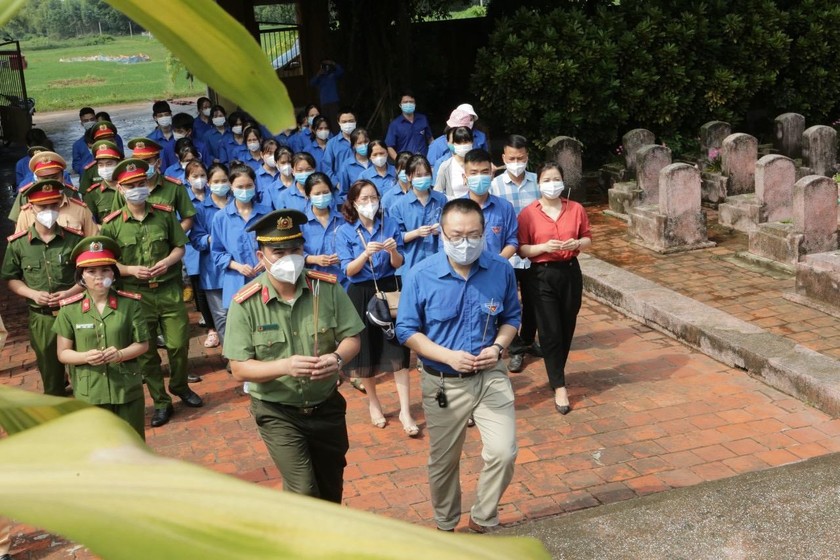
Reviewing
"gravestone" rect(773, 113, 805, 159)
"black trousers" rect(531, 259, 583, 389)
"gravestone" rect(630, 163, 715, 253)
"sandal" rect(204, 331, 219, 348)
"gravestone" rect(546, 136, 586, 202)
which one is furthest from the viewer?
"gravestone" rect(773, 113, 805, 159)

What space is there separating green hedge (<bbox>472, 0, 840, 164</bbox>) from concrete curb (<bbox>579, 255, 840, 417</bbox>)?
4.17 meters

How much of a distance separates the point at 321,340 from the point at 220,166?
4084 mm

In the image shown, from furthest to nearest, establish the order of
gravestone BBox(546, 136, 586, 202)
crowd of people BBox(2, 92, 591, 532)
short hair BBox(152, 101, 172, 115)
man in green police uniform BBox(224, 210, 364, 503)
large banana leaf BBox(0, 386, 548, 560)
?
gravestone BBox(546, 136, 586, 202) < short hair BBox(152, 101, 172, 115) < crowd of people BBox(2, 92, 591, 532) < man in green police uniform BBox(224, 210, 364, 503) < large banana leaf BBox(0, 386, 548, 560)

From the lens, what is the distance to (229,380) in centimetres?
858

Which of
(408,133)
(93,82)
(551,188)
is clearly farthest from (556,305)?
(93,82)

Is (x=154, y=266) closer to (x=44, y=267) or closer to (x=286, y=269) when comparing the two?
(x=44, y=267)

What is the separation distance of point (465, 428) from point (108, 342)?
7.45 ft

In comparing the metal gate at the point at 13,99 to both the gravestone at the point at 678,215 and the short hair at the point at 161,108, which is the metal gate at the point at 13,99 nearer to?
the short hair at the point at 161,108

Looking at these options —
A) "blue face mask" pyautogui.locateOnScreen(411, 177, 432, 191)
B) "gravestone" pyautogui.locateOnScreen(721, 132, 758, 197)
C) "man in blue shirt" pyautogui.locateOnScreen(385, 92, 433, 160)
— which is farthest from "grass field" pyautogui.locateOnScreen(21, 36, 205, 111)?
"blue face mask" pyautogui.locateOnScreen(411, 177, 432, 191)

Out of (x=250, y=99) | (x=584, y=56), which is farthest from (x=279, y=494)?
(x=584, y=56)

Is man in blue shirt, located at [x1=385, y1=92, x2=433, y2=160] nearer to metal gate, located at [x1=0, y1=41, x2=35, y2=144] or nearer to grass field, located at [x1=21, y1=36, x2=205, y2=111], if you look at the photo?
metal gate, located at [x1=0, y1=41, x2=35, y2=144]

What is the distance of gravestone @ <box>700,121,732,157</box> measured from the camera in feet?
45.0

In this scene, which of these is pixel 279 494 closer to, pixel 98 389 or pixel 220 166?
pixel 98 389

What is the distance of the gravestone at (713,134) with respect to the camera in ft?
45.0
